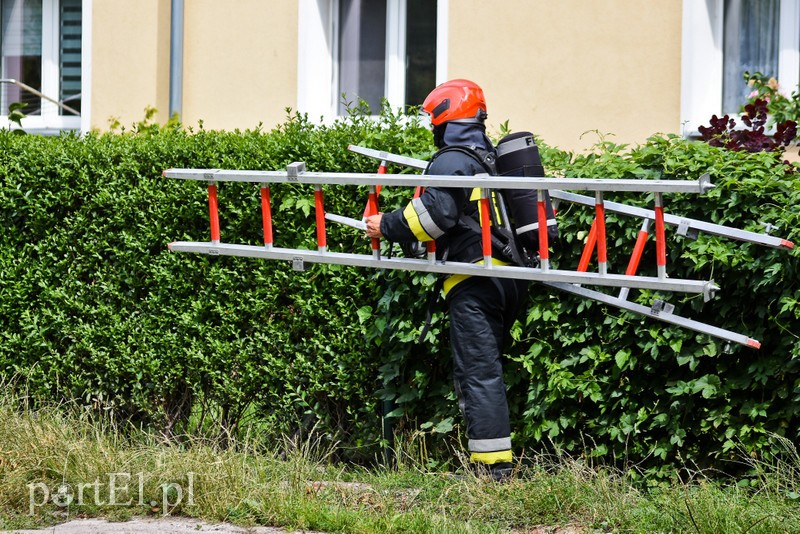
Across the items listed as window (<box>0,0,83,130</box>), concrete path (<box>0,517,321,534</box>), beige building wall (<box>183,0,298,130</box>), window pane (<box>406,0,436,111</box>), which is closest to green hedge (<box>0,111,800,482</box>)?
concrete path (<box>0,517,321,534</box>)

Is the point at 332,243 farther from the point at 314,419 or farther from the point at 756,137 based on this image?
the point at 756,137

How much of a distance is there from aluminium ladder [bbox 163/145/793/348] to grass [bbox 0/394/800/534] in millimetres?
774

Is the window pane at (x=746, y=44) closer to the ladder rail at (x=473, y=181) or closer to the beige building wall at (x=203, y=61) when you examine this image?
the ladder rail at (x=473, y=181)

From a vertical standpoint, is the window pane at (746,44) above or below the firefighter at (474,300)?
above

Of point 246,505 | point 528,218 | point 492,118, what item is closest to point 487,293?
point 528,218

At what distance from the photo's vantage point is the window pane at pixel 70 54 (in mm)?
9945

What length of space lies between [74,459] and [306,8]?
178 inches

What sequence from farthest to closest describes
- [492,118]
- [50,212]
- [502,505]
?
[492,118]
[50,212]
[502,505]

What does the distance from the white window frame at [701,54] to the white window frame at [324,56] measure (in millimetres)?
2284

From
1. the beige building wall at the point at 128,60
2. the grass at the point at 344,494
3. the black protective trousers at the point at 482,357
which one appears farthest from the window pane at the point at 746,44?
the beige building wall at the point at 128,60

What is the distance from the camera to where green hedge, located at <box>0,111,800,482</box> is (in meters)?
4.93

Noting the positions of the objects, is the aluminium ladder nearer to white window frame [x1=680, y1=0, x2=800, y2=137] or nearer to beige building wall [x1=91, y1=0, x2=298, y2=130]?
white window frame [x1=680, y1=0, x2=800, y2=137]

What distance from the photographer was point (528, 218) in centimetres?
493

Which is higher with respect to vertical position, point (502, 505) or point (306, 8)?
point (306, 8)
